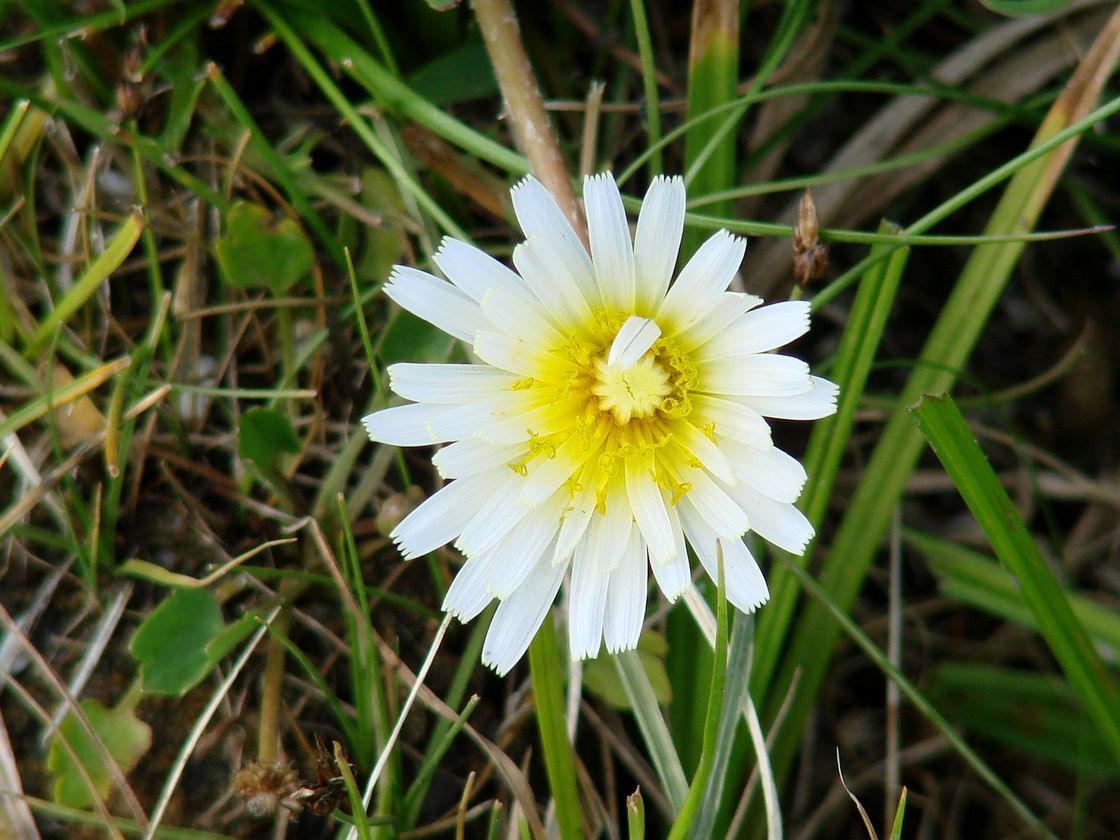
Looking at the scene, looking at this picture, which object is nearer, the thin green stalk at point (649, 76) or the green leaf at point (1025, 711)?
the thin green stalk at point (649, 76)

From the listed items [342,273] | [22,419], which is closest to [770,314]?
[342,273]

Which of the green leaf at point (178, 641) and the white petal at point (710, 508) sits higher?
the white petal at point (710, 508)

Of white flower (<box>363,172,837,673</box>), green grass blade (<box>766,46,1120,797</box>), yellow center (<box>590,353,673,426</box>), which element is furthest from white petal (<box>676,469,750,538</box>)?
green grass blade (<box>766,46,1120,797</box>)

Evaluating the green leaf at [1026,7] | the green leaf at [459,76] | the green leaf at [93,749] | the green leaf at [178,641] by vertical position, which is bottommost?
the green leaf at [93,749]

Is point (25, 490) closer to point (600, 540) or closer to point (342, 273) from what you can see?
point (342, 273)

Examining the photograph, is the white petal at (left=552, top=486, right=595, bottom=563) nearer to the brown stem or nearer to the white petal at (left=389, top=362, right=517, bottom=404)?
the white petal at (left=389, top=362, right=517, bottom=404)

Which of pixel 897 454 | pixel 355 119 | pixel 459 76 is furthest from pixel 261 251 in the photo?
pixel 897 454

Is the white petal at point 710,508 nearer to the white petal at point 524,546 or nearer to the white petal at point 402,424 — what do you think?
the white petal at point 524,546

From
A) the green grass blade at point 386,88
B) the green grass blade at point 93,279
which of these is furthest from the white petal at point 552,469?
the green grass blade at point 93,279
